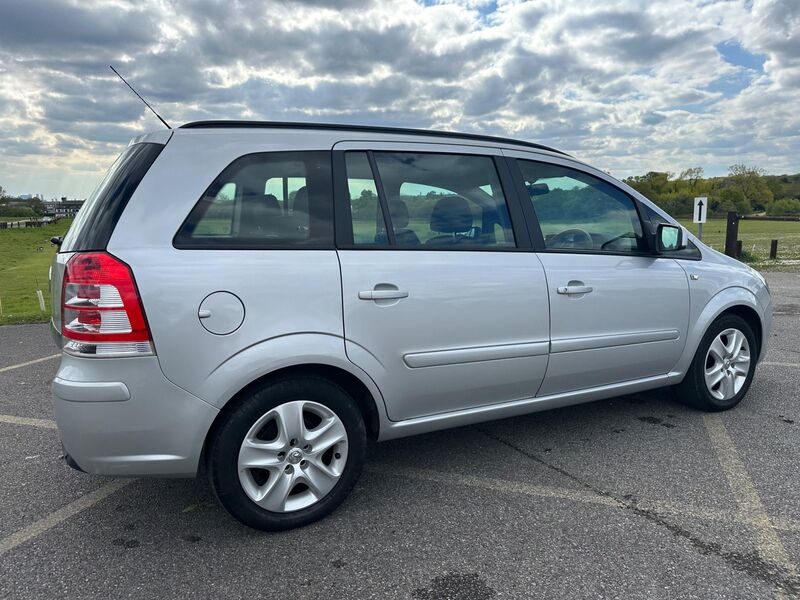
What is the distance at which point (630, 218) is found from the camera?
370 cm

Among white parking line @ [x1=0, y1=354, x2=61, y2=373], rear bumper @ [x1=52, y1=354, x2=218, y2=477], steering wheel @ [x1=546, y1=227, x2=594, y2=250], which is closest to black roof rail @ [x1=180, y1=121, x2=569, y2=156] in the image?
steering wheel @ [x1=546, y1=227, x2=594, y2=250]

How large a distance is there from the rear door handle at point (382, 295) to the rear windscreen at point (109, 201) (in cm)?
105

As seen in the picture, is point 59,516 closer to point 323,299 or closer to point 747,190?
point 323,299

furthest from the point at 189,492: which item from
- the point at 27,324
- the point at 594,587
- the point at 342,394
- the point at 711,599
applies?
the point at 27,324

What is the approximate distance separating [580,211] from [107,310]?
2.62 metres

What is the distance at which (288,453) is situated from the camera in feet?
8.48

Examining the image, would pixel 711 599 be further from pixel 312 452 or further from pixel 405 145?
pixel 405 145

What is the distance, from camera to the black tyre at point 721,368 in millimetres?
4023

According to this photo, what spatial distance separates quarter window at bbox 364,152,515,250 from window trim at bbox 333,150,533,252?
2 centimetres

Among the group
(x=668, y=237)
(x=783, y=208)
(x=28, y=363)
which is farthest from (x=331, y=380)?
(x=783, y=208)

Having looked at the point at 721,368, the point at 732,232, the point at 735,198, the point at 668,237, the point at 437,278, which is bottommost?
the point at 721,368

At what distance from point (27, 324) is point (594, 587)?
8.59 m

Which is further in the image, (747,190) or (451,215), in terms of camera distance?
(747,190)

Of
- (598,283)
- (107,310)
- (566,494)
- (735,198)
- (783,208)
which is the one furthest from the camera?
(783,208)
